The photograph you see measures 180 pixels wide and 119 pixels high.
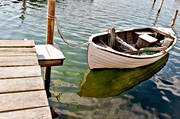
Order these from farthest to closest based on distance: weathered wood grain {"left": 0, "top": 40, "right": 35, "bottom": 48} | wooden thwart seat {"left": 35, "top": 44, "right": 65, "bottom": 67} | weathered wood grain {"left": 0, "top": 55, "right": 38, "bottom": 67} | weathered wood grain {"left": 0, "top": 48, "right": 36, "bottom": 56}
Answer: weathered wood grain {"left": 0, "top": 40, "right": 35, "bottom": 48} → wooden thwart seat {"left": 35, "top": 44, "right": 65, "bottom": 67} → weathered wood grain {"left": 0, "top": 48, "right": 36, "bottom": 56} → weathered wood grain {"left": 0, "top": 55, "right": 38, "bottom": 67}

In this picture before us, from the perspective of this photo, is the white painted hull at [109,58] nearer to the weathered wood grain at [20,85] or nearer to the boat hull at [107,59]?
the boat hull at [107,59]

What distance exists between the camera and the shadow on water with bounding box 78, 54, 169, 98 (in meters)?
6.73

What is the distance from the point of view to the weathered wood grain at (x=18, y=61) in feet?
13.8

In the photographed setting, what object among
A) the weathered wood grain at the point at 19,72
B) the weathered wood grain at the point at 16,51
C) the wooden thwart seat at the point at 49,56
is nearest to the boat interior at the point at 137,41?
the wooden thwart seat at the point at 49,56

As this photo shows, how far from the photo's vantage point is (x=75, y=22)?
602 inches

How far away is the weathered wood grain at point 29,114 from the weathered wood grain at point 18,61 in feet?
5.51

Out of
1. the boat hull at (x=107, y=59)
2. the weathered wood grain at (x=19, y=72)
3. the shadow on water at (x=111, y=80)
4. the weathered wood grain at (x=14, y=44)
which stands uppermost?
the weathered wood grain at (x=14, y=44)

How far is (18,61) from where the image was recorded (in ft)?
14.2

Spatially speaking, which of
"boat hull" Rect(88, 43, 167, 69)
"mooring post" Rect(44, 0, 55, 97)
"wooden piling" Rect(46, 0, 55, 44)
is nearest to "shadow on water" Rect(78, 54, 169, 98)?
"boat hull" Rect(88, 43, 167, 69)

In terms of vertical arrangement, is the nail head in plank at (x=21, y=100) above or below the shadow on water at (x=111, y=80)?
above

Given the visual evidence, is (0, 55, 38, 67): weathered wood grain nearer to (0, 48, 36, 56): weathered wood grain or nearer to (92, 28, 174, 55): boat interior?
(0, 48, 36, 56): weathered wood grain

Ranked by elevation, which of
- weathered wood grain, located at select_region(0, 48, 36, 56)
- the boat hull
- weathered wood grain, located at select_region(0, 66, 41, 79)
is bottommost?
the boat hull

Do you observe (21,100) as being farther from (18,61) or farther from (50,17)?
(50,17)

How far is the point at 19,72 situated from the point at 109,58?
4.17 meters
